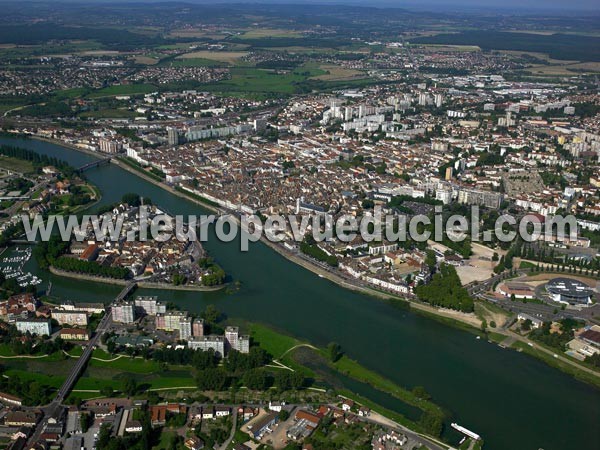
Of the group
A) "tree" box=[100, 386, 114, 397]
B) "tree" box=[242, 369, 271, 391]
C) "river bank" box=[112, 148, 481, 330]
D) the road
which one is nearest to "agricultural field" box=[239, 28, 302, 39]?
"river bank" box=[112, 148, 481, 330]

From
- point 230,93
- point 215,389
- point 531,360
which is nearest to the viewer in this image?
point 215,389

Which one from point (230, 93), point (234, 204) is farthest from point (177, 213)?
point (230, 93)

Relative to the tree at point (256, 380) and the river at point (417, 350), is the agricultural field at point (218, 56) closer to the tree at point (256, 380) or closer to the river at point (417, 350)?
the river at point (417, 350)

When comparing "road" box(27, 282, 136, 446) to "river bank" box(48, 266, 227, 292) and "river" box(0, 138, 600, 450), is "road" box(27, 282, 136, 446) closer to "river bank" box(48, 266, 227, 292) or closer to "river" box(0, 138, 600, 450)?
"river bank" box(48, 266, 227, 292)

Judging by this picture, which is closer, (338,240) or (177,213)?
(338,240)

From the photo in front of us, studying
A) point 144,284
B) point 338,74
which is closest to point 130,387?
point 144,284

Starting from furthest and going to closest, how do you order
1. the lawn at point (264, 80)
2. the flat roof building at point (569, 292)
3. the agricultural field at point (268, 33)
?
the agricultural field at point (268, 33), the lawn at point (264, 80), the flat roof building at point (569, 292)

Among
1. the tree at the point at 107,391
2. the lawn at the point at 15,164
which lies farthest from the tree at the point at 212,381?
the lawn at the point at 15,164

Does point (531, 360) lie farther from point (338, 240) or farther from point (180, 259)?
point (180, 259)

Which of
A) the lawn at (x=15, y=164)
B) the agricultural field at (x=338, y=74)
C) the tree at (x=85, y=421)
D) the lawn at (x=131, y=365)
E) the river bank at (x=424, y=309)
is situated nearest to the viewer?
the tree at (x=85, y=421)
